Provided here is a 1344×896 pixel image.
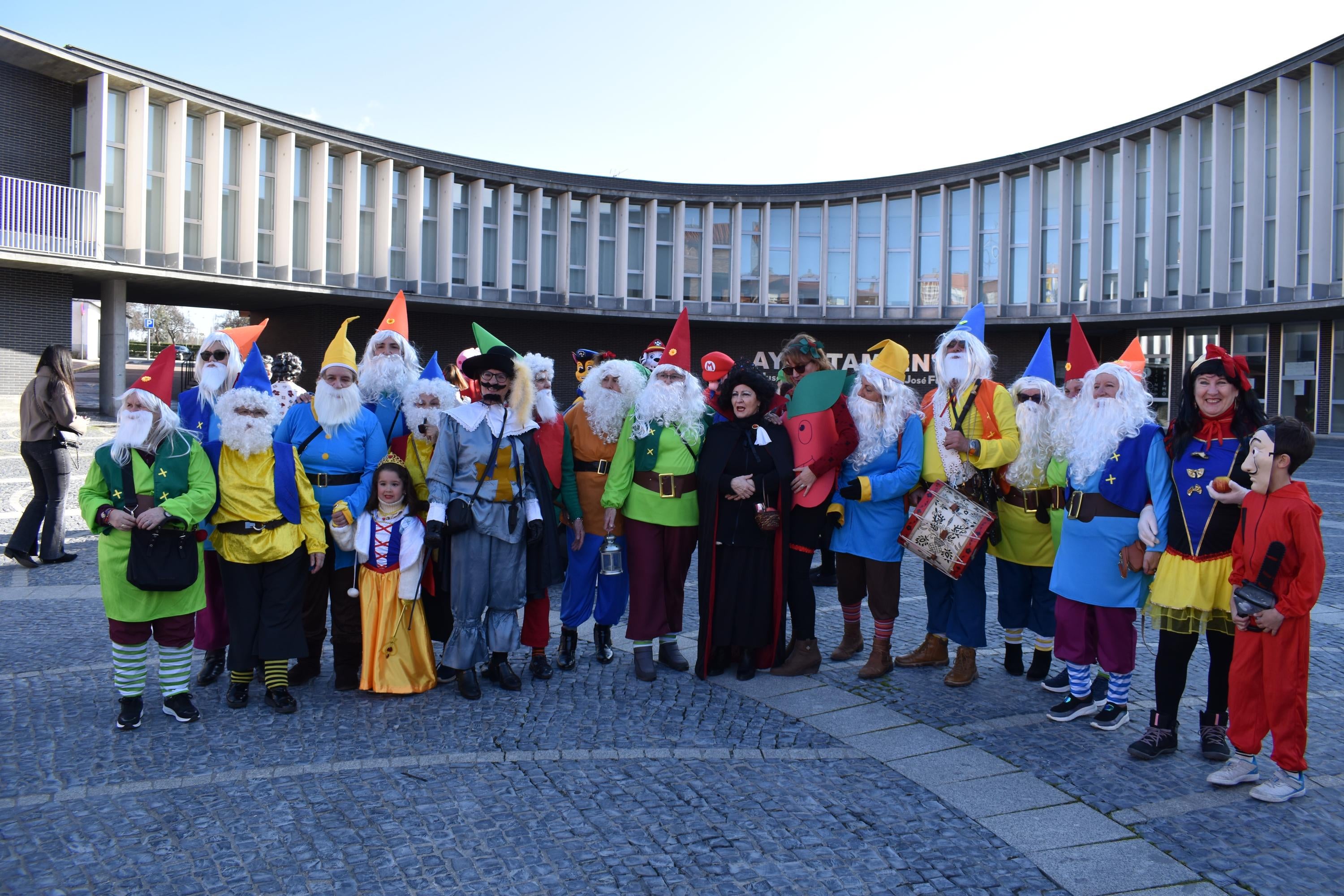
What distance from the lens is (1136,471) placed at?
174 inches

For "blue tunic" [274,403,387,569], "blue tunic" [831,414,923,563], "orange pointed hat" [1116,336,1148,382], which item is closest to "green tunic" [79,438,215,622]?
"blue tunic" [274,403,387,569]

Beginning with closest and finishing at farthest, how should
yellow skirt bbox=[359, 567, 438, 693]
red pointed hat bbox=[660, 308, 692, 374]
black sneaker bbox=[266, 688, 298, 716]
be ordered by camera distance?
black sneaker bbox=[266, 688, 298, 716] → yellow skirt bbox=[359, 567, 438, 693] → red pointed hat bbox=[660, 308, 692, 374]

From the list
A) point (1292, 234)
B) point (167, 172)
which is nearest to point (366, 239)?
point (167, 172)

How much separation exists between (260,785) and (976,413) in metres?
3.89

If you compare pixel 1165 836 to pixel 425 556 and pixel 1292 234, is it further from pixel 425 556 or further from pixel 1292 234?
pixel 1292 234

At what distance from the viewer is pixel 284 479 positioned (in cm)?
475

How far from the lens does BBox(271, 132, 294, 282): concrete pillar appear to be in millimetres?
25266

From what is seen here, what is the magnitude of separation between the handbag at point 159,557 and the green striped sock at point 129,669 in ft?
0.92

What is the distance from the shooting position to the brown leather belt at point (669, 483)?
538 cm

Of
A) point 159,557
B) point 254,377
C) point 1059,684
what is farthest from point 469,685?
point 1059,684

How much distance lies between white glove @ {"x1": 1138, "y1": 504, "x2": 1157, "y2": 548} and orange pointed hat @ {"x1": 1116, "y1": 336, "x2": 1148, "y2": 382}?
0.91m

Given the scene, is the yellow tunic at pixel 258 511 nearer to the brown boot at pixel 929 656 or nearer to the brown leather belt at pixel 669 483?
the brown leather belt at pixel 669 483

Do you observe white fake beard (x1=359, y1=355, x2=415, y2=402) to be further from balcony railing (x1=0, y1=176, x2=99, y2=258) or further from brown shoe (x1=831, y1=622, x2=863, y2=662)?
balcony railing (x1=0, y1=176, x2=99, y2=258)

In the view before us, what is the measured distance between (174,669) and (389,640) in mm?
982
